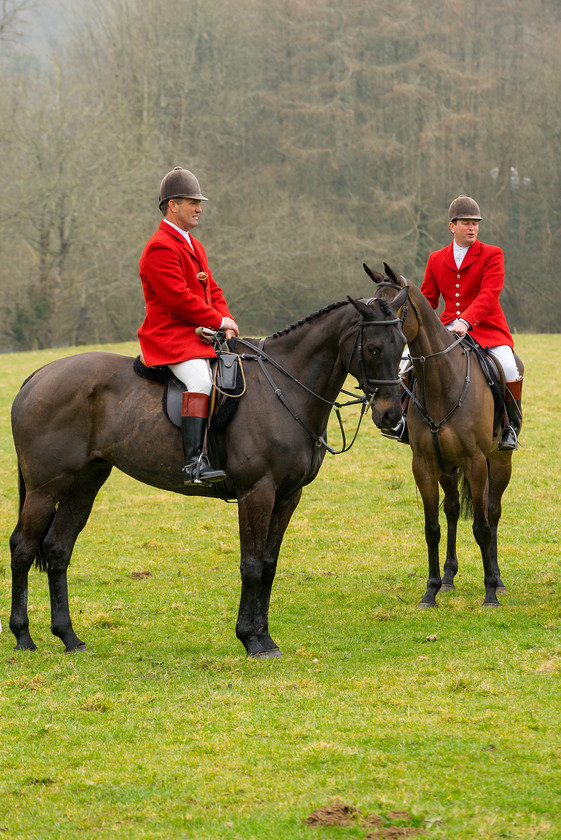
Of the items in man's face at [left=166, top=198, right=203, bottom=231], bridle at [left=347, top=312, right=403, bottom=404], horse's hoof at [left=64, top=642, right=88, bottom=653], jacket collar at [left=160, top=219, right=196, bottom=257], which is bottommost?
horse's hoof at [left=64, top=642, right=88, bottom=653]

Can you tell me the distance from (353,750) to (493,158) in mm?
30996

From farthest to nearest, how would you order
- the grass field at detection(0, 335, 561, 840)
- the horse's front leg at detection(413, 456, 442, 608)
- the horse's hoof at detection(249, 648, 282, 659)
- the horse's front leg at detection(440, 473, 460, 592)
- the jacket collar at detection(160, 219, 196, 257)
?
the horse's front leg at detection(440, 473, 460, 592) → the horse's front leg at detection(413, 456, 442, 608) → the jacket collar at detection(160, 219, 196, 257) → the horse's hoof at detection(249, 648, 282, 659) → the grass field at detection(0, 335, 561, 840)

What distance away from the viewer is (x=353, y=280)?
31.8 meters

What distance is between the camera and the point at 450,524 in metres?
8.23

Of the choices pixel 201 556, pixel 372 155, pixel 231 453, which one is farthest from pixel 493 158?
pixel 231 453

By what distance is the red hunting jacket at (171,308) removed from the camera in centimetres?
600

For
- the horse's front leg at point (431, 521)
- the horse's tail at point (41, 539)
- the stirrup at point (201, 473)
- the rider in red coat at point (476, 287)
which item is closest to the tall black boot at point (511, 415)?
the rider in red coat at point (476, 287)

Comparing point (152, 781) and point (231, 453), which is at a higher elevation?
point (231, 453)

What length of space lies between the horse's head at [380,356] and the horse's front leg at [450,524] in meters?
2.22

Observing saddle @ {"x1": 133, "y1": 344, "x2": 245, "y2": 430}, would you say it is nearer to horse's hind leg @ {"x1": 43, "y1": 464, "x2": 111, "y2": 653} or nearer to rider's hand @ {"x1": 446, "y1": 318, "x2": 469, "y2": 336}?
horse's hind leg @ {"x1": 43, "y1": 464, "x2": 111, "y2": 653}

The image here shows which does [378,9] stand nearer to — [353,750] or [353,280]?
[353,280]

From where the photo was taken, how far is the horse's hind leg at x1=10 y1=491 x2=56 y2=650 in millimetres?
6336

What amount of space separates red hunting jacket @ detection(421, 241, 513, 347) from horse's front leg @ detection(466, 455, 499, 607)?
1238 mm

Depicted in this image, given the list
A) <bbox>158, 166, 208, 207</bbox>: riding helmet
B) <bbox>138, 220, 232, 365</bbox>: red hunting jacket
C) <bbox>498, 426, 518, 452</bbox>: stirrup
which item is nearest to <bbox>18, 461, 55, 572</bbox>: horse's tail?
<bbox>138, 220, 232, 365</bbox>: red hunting jacket
